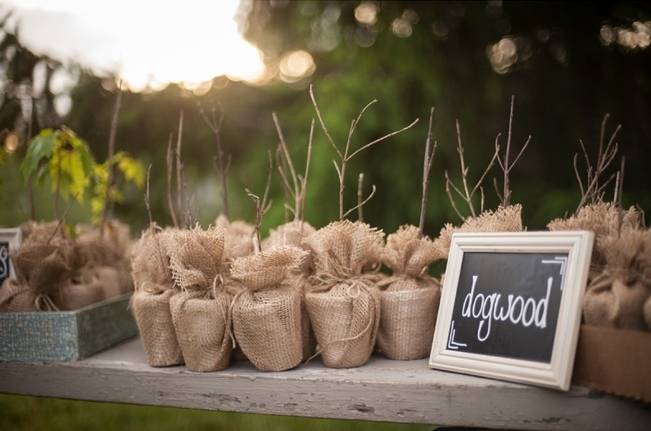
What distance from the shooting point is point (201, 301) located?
1.29 metres

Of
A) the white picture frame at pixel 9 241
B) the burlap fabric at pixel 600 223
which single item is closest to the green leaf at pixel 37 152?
the white picture frame at pixel 9 241

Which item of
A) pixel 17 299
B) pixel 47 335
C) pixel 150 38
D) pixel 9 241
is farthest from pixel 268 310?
pixel 150 38

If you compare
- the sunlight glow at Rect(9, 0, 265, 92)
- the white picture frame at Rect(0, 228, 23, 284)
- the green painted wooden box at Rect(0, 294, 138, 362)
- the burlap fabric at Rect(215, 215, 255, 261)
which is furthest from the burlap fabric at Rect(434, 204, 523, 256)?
the sunlight glow at Rect(9, 0, 265, 92)

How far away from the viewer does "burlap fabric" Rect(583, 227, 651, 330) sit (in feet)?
3.46

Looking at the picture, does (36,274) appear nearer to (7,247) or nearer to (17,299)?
(17,299)

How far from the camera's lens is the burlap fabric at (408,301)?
1.35 meters

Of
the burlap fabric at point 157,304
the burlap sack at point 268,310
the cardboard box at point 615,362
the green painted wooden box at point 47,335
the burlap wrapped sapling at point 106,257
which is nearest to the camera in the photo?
the cardboard box at point 615,362

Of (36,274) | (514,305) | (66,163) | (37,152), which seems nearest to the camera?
(514,305)

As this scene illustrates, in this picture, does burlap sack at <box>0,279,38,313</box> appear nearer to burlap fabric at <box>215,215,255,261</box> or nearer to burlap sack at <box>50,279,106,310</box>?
burlap sack at <box>50,279,106,310</box>

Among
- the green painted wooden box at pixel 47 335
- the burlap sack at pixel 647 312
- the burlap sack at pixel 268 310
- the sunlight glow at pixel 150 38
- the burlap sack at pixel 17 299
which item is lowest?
the green painted wooden box at pixel 47 335

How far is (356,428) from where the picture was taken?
2809 millimetres

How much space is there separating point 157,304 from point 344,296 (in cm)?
46

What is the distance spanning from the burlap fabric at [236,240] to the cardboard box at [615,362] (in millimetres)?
798

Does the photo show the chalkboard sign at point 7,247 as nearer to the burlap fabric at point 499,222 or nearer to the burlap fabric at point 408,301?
the burlap fabric at point 408,301
